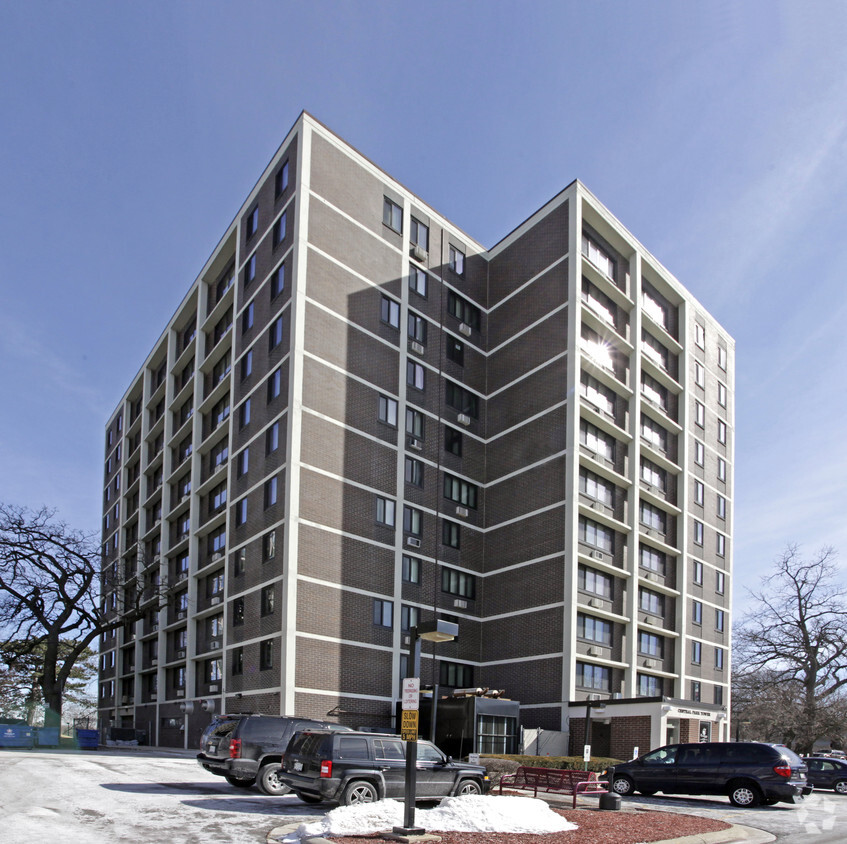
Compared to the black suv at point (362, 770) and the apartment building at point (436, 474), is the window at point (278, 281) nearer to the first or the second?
the apartment building at point (436, 474)

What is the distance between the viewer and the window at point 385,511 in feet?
135

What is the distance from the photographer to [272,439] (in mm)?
40312

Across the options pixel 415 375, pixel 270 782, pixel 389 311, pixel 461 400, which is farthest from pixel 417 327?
pixel 270 782

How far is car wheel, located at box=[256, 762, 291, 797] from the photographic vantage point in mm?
20500

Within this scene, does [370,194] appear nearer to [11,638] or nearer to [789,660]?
[11,638]

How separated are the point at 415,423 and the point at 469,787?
27.0m

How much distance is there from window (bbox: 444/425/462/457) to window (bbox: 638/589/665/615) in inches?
467

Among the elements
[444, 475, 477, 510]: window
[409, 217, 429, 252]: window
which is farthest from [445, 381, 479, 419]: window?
[409, 217, 429, 252]: window

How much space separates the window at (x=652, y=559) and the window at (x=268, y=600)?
19488mm

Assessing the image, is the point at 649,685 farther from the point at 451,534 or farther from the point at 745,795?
the point at 745,795

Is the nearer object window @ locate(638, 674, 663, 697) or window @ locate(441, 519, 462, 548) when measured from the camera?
window @ locate(441, 519, 462, 548)

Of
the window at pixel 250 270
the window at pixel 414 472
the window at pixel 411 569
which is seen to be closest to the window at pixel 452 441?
the window at pixel 414 472

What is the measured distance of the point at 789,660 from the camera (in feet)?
198

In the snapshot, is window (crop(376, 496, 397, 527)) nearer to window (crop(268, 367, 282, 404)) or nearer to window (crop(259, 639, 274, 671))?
window (crop(268, 367, 282, 404))
